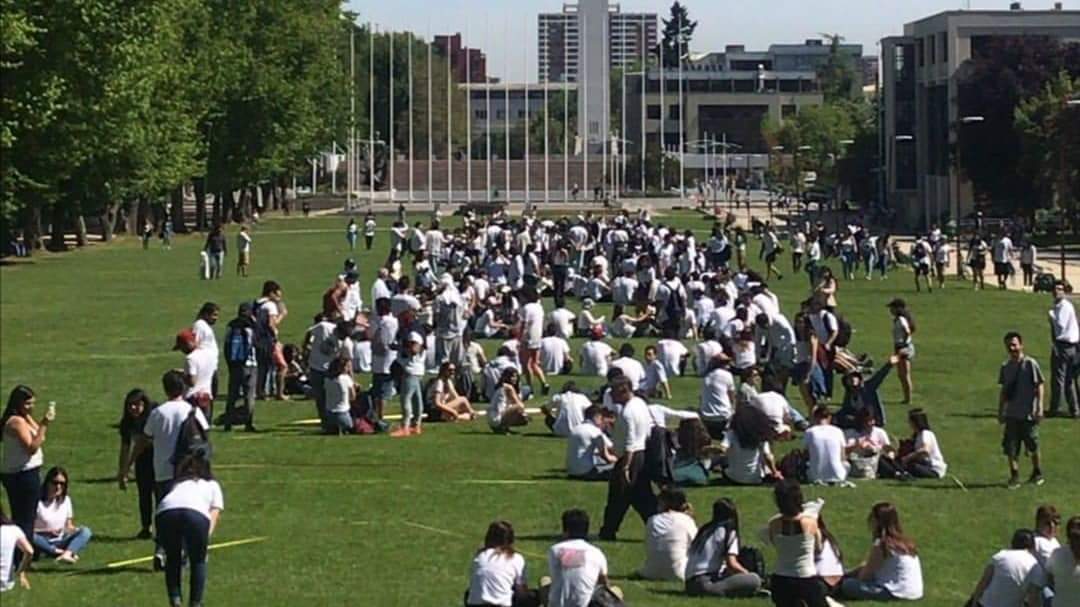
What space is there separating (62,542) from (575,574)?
5692 millimetres

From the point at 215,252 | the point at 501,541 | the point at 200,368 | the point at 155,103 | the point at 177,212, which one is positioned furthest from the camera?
the point at 177,212

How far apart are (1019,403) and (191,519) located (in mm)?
10734

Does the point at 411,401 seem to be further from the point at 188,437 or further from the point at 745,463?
the point at 188,437

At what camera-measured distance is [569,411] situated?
26.0 meters

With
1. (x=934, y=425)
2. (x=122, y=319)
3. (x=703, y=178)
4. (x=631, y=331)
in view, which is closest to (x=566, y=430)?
(x=934, y=425)

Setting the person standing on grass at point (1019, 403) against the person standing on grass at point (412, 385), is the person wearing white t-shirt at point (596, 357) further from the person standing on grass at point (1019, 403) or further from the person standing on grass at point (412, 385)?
the person standing on grass at point (1019, 403)

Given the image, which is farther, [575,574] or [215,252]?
[215,252]

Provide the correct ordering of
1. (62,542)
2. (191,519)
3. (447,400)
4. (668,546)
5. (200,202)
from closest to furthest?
(191,519), (668,546), (62,542), (447,400), (200,202)

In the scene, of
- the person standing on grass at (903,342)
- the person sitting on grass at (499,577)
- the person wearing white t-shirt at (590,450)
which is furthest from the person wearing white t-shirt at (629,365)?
the person sitting on grass at (499,577)

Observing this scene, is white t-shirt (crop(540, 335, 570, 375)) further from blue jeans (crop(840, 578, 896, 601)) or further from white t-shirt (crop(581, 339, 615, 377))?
blue jeans (crop(840, 578, 896, 601))

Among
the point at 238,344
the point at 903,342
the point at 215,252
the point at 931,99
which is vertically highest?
the point at 931,99

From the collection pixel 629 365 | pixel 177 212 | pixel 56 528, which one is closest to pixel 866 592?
pixel 56 528

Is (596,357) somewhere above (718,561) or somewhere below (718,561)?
above

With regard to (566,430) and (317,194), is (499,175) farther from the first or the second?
(566,430)
